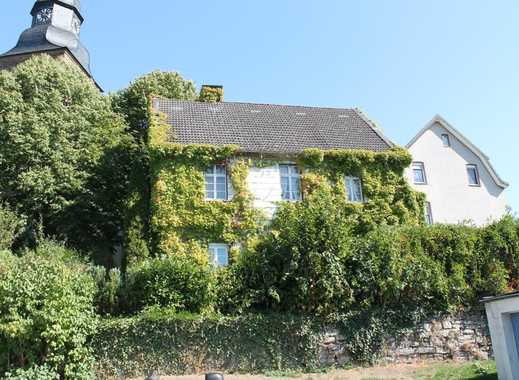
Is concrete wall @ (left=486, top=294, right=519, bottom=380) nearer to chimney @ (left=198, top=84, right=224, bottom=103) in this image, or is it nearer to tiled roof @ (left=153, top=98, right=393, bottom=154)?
tiled roof @ (left=153, top=98, right=393, bottom=154)

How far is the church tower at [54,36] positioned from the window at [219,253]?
99.2 feet

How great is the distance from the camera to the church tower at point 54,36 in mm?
45250

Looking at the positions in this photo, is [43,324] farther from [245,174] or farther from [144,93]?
[144,93]

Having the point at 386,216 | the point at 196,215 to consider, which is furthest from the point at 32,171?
the point at 386,216

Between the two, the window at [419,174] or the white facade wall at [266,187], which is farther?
the window at [419,174]

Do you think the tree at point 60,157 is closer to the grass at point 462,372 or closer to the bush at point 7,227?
the bush at point 7,227

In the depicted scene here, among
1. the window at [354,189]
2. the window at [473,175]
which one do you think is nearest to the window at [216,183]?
the window at [354,189]

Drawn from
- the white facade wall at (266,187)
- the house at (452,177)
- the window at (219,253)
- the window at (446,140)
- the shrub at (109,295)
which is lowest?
the shrub at (109,295)

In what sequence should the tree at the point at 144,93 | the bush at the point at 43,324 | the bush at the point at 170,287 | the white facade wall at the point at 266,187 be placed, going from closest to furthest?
the bush at the point at 43,324, the bush at the point at 170,287, the white facade wall at the point at 266,187, the tree at the point at 144,93

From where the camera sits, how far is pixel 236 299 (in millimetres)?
17609

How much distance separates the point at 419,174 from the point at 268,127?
11.2 metres

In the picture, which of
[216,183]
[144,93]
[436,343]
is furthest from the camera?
[144,93]

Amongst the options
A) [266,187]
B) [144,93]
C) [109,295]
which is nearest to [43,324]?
[109,295]

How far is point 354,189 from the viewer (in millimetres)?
25109
